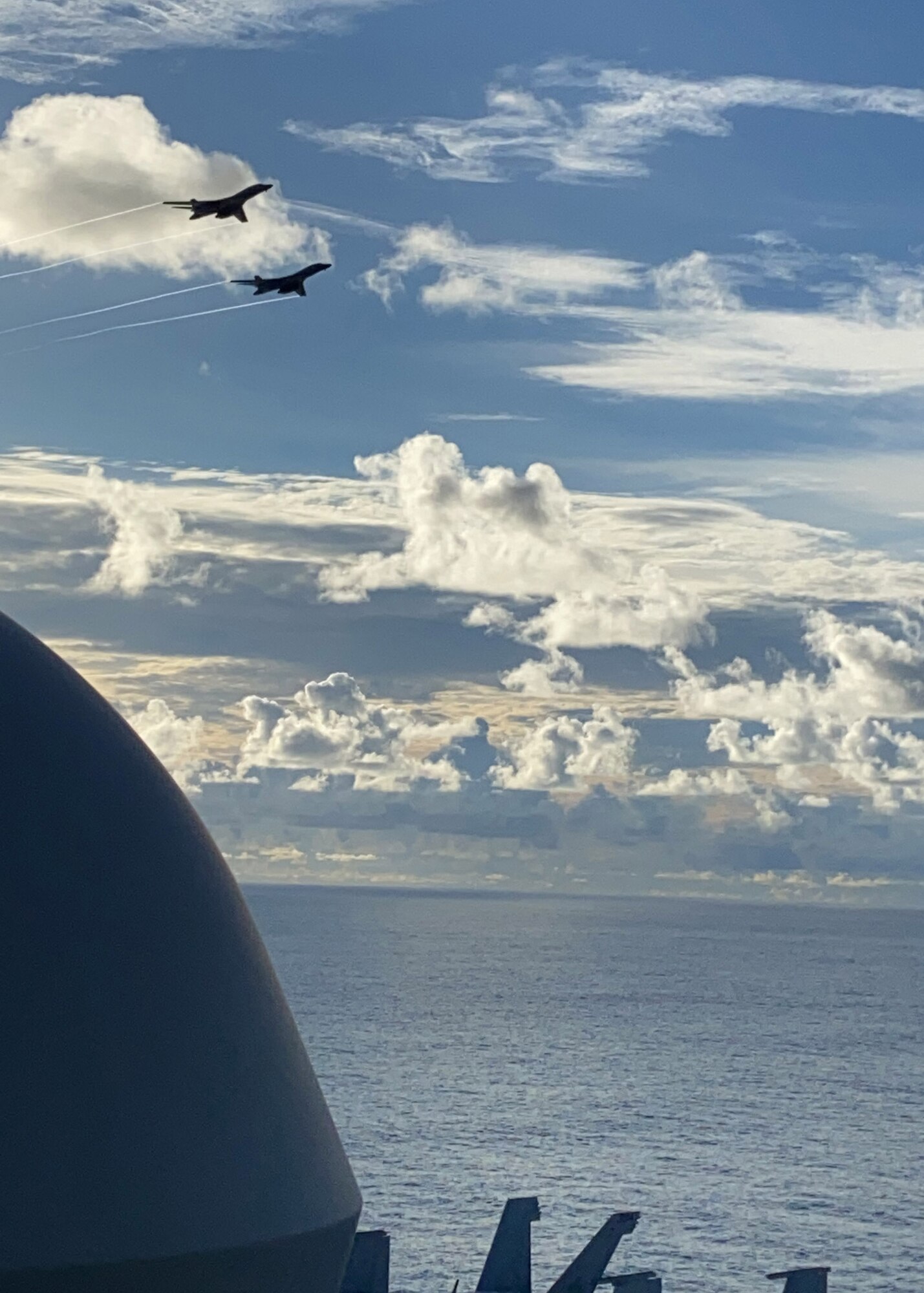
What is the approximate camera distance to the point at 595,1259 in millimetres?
44906

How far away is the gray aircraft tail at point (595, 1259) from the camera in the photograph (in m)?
43.8

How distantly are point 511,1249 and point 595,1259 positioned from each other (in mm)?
2537

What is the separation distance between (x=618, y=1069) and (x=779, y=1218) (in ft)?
182

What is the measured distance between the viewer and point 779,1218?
3351 inches

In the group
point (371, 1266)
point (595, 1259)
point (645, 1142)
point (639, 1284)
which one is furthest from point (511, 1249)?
point (645, 1142)

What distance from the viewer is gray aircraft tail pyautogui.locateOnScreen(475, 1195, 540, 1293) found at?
150ft

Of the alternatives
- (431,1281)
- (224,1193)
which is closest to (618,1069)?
(431,1281)

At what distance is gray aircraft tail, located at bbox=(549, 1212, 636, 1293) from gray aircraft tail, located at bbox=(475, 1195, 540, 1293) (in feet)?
4.97

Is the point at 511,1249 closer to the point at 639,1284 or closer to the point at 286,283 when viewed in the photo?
the point at 639,1284

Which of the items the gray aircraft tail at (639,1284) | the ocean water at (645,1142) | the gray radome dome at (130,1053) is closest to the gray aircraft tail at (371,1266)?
the gray aircraft tail at (639,1284)

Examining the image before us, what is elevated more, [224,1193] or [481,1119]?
[224,1193]

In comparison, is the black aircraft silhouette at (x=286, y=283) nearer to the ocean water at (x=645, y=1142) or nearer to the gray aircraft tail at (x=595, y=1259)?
the gray aircraft tail at (x=595, y=1259)

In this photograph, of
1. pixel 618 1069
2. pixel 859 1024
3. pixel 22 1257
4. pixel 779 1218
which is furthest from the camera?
pixel 859 1024

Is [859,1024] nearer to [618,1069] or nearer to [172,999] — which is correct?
[618,1069]
